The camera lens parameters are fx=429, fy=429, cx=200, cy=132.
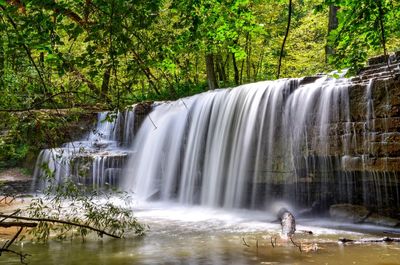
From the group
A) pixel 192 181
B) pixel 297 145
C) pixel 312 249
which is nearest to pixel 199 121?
pixel 192 181

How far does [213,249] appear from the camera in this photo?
553 centimetres

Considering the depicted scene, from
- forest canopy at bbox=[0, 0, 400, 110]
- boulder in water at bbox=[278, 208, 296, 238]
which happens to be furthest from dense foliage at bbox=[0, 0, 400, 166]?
boulder in water at bbox=[278, 208, 296, 238]

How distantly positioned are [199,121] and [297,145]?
146 inches

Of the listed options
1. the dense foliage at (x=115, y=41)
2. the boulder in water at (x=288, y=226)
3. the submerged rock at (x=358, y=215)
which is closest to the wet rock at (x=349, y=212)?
the submerged rock at (x=358, y=215)

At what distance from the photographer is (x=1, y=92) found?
526 cm

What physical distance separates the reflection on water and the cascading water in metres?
1.05

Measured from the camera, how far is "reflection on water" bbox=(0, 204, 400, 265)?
4.86 metres

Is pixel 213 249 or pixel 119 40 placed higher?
pixel 119 40

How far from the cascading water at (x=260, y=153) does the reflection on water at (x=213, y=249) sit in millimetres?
1052

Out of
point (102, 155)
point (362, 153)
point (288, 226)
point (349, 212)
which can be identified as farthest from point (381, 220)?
point (102, 155)

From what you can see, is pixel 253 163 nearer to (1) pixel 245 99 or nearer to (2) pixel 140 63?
(1) pixel 245 99

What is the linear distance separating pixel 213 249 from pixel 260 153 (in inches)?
170

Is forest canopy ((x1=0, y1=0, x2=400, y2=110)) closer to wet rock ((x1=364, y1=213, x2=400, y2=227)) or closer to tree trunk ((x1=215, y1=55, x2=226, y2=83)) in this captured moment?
wet rock ((x1=364, y1=213, x2=400, y2=227))

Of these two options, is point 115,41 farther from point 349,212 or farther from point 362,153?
point 349,212
